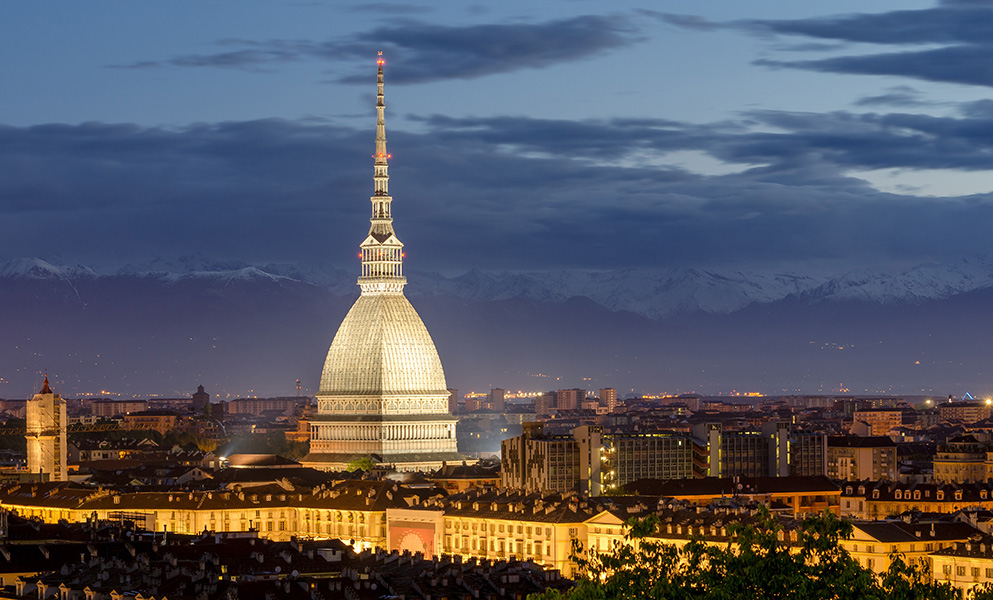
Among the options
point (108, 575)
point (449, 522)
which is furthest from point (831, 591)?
point (449, 522)

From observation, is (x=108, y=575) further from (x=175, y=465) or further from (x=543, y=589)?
(x=175, y=465)

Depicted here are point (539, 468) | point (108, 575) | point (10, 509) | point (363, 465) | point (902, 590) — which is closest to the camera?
point (902, 590)

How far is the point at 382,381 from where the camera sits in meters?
156

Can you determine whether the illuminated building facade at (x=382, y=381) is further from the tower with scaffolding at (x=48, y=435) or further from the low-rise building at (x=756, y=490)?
the low-rise building at (x=756, y=490)

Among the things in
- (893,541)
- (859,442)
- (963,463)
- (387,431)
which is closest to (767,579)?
(893,541)

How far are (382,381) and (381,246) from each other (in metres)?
9.02

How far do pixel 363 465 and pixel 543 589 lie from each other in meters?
77.8

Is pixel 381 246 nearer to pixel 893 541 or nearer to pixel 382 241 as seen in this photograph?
pixel 382 241

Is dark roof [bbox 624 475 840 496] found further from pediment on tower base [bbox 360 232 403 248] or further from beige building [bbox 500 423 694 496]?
pediment on tower base [bbox 360 232 403 248]

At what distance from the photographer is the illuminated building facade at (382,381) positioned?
15538 cm

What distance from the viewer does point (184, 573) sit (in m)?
69.1

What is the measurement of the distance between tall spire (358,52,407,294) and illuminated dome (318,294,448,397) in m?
0.89

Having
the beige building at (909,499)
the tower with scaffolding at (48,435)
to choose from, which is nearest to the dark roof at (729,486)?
the beige building at (909,499)

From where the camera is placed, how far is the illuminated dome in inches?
6156
